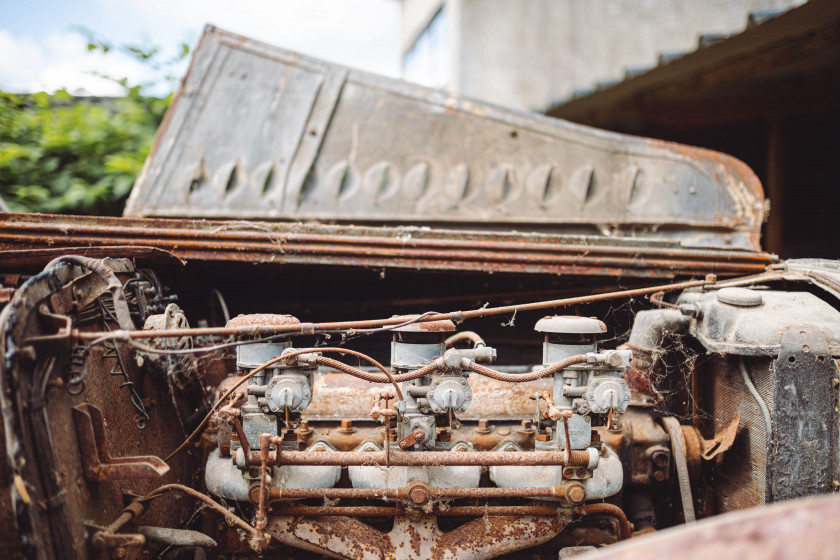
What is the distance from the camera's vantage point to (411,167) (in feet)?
11.2

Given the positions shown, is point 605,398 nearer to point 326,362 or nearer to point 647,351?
point 647,351

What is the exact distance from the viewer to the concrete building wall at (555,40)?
7016mm

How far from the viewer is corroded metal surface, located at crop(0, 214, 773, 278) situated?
2.35m

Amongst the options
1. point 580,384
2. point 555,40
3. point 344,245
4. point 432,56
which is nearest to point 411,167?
point 344,245

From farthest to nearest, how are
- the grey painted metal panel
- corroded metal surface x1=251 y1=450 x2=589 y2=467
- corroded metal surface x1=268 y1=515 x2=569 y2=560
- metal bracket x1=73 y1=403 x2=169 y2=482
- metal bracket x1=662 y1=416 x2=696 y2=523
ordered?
the grey painted metal panel
metal bracket x1=662 y1=416 x2=696 y2=523
corroded metal surface x1=268 y1=515 x2=569 y2=560
corroded metal surface x1=251 y1=450 x2=589 y2=467
metal bracket x1=73 y1=403 x2=169 y2=482

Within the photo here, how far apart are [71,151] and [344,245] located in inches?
183

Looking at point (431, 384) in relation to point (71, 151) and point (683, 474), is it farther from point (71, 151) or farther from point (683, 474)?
point (71, 151)

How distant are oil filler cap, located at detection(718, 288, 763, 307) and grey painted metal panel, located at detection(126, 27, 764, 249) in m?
0.95

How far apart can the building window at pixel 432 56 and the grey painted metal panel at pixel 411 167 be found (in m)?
5.48

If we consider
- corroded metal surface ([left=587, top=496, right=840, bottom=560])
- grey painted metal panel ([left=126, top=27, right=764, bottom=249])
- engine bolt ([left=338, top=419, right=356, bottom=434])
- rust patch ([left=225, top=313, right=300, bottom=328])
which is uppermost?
grey painted metal panel ([left=126, top=27, right=764, bottom=249])

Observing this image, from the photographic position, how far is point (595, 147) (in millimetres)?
3393

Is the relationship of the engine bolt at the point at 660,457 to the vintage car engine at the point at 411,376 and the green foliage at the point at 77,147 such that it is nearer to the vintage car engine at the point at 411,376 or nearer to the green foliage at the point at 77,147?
the vintage car engine at the point at 411,376

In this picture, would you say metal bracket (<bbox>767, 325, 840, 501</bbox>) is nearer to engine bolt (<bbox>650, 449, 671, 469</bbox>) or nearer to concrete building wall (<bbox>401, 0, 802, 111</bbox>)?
engine bolt (<bbox>650, 449, 671, 469</bbox>)

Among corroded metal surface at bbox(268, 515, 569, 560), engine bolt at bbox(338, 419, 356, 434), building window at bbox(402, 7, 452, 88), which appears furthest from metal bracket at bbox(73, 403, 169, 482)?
building window at bbox(402, 7, 452, 88)
